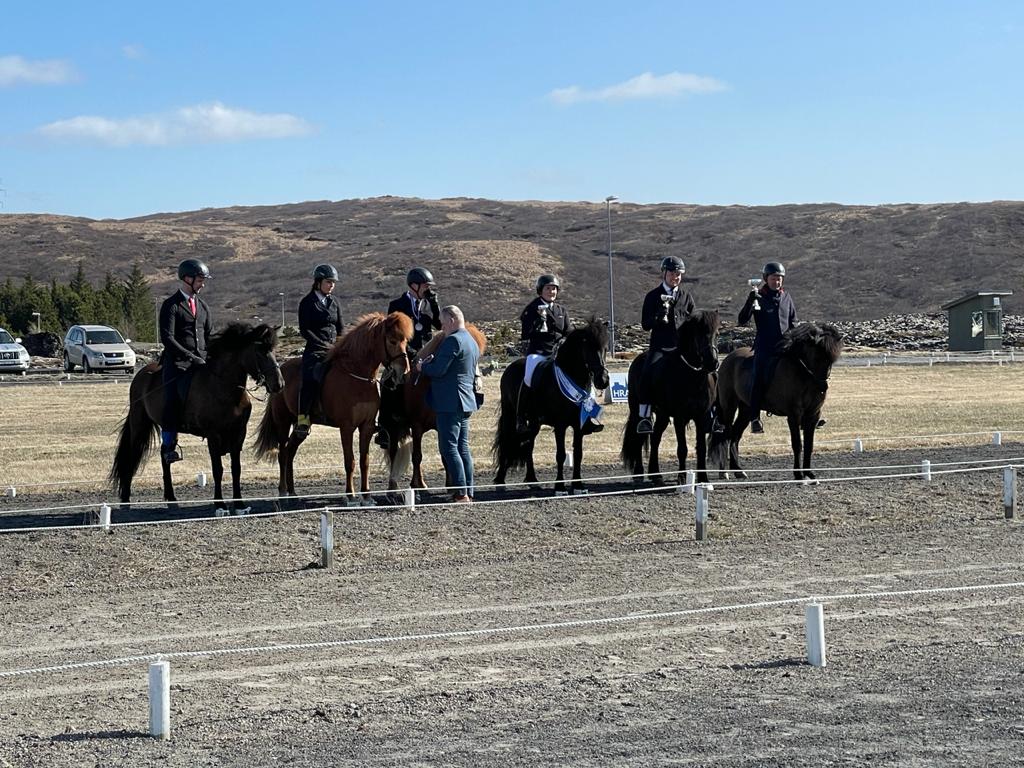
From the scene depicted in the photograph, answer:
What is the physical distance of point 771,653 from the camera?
27.7 ft

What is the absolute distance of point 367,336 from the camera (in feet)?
47.2

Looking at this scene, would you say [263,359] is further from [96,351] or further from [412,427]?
[96,351]

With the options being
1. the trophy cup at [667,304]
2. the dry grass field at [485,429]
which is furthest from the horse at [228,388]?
the trophy cup at [667,304]

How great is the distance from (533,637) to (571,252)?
12482cm

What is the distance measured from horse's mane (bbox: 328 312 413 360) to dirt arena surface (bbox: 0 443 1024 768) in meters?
1.88

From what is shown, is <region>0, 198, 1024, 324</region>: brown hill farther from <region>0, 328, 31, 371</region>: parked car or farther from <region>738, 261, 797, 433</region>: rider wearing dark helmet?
<region>738, 261, 797, 433</region>: rider wearing dark helmet

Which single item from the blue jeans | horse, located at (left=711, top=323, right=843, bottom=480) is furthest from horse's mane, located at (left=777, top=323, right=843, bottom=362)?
the blue jeans

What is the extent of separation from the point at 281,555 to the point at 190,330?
12.2 ft

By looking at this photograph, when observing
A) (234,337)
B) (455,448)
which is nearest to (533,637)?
(455,448)

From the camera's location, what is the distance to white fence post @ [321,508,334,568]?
459 inches

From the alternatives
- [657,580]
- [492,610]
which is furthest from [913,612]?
[492,610]

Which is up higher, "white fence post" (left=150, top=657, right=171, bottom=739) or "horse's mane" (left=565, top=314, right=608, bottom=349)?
"horse's mane" (left=565, top=314, right=608, bottom=349)

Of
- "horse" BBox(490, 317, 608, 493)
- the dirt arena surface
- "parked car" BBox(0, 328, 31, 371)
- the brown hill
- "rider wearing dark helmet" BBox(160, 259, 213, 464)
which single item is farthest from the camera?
the brown hill

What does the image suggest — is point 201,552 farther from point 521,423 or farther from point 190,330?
point 521,423
